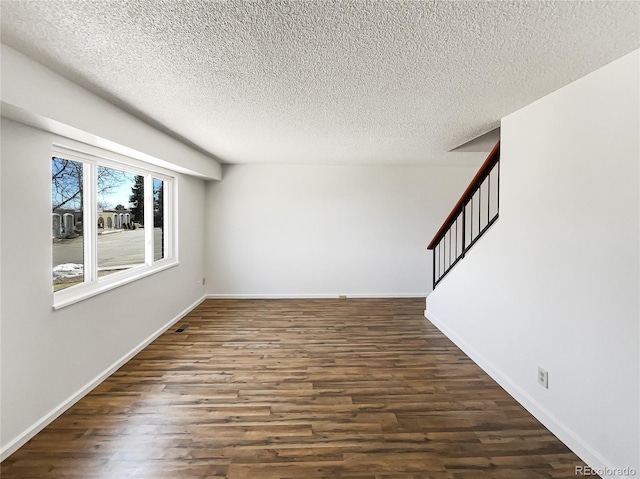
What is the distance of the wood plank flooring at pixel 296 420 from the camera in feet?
5.39

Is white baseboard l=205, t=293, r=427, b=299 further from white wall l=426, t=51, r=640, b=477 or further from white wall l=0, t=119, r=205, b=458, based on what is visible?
white wall l=426, t=51, r=640, b=477

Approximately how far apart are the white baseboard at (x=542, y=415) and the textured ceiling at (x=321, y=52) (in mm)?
2149

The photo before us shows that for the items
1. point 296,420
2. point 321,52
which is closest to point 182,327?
point 296,420

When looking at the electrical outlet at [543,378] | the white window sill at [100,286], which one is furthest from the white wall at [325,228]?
the electrical outlet at [543,378]

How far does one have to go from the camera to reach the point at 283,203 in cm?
507

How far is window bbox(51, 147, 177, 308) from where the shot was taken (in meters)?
2.25

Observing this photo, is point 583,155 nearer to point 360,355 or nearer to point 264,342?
point 360,355

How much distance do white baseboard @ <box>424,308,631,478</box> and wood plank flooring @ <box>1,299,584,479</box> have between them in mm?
55

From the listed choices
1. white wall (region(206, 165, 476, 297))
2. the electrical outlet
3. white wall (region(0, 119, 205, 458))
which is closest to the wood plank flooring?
white wall (region(0, 119, 205, 458))

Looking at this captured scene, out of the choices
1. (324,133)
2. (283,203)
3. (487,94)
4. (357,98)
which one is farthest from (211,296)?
(487,94)

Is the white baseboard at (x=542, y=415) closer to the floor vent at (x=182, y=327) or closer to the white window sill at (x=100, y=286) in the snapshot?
the floor vent at (x=182, y=327)

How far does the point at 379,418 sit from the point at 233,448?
98 centimetres

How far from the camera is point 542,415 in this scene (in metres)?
1.99

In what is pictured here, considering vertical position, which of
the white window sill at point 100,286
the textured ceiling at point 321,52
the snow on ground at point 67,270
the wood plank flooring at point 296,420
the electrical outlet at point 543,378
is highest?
the textured ceiling at point 321,52
